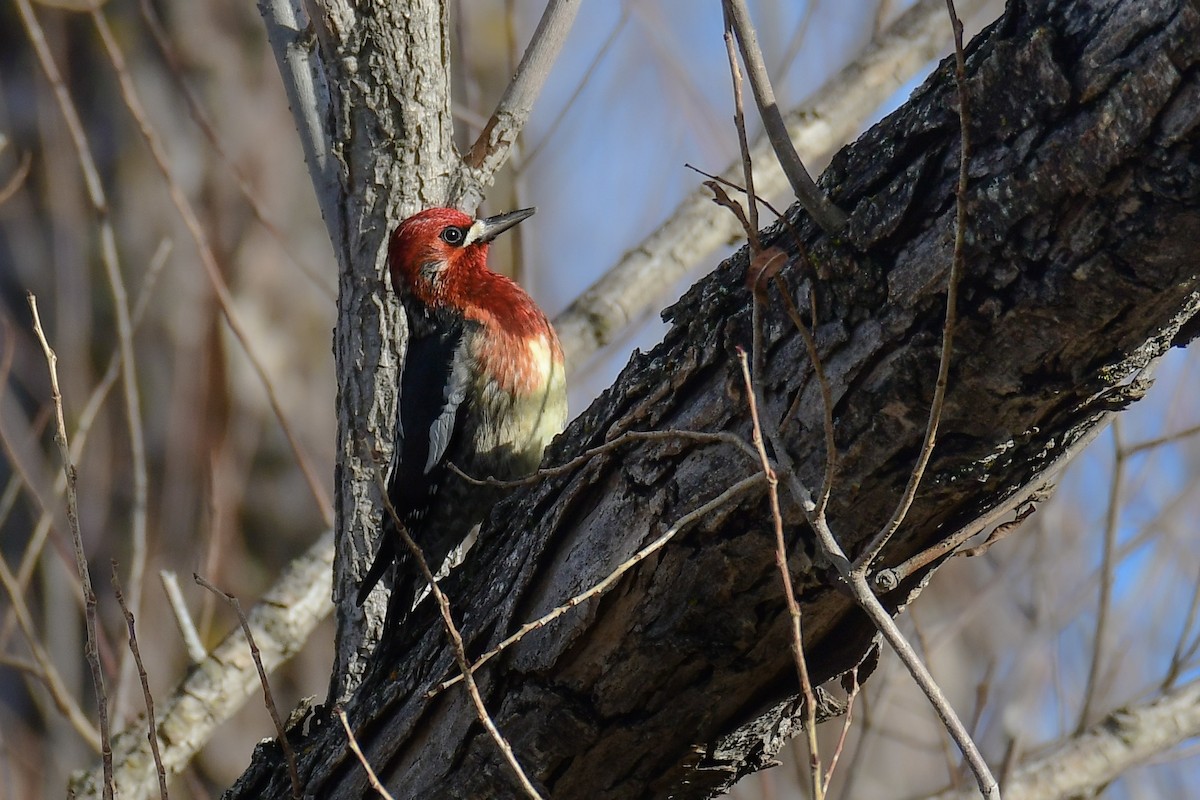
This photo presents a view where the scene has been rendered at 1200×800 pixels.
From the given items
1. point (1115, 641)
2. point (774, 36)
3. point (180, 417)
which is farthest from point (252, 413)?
point (1115, 641)

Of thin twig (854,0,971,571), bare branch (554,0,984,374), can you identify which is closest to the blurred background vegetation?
bare branch (554,0,984,374)

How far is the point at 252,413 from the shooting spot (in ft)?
19.4

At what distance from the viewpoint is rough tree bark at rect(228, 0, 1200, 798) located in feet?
4.67

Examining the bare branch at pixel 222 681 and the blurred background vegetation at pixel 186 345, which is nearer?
the bare branch at pixel 222 681

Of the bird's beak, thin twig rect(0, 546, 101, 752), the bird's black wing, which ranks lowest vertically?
thin twig rect(0, 546, 101, 752)

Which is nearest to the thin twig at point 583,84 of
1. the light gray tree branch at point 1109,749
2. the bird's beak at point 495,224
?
the bird's beak at point 495,224

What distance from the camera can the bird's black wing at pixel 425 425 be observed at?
11.7ft

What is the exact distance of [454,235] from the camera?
11.9 feet

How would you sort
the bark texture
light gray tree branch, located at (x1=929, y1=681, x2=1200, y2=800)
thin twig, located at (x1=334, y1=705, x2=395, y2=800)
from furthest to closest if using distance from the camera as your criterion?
light gray tree branch, located at (x1=929, y1=681, x2=1200, y2=800) → the bark texture → thin twig, located at (x1=334, y1=705, x2=395, y2=800)

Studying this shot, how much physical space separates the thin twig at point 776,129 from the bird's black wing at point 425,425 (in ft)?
6.68

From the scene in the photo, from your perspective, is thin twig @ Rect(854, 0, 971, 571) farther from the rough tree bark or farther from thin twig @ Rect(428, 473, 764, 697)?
thin twig @ Rect(428, 473, 764, 697)

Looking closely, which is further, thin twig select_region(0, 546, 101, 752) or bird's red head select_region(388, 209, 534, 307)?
thin twig select_region(0, 546, 101, 752)

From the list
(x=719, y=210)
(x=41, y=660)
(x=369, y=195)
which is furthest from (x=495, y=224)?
(x=41, y=660)

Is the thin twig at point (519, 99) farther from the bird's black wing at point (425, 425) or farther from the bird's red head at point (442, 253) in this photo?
the bird's black wing at point (425, 425)
